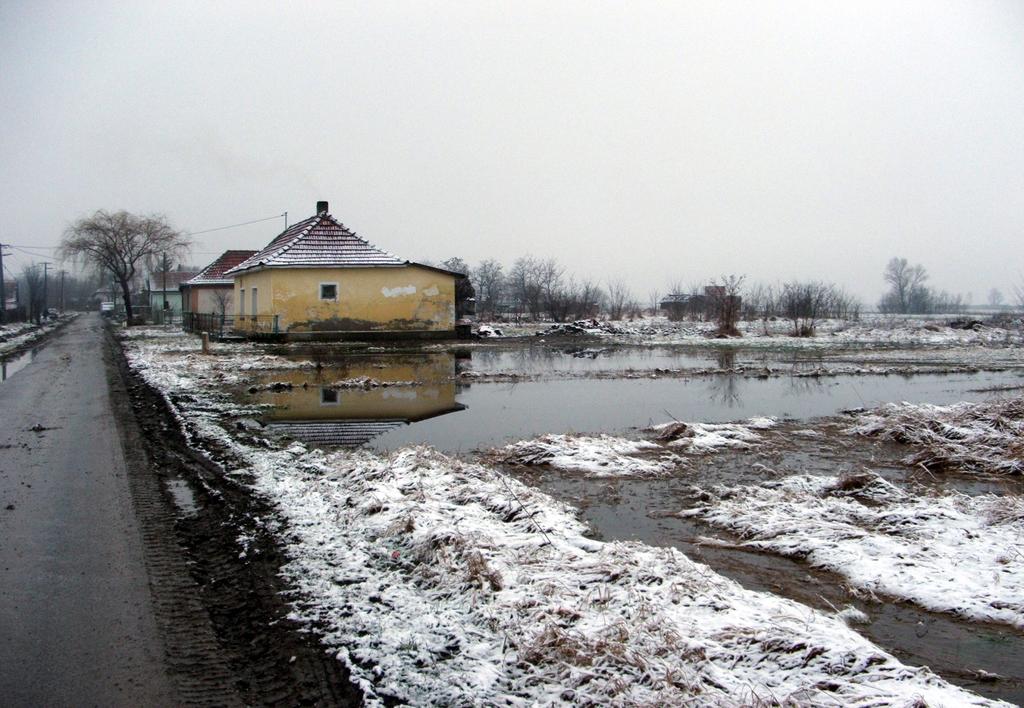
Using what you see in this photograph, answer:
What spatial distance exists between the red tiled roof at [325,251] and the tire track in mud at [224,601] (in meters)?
23.4

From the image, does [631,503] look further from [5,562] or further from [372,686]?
[5,562]

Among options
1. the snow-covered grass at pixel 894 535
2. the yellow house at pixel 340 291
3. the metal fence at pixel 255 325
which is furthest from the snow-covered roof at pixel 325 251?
the snow-covered grass at pixel 894 535

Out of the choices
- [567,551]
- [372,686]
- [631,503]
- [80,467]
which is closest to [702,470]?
[631,503]

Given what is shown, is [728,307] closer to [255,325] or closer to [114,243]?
[255,325]

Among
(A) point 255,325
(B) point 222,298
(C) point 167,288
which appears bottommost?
(A) point 255,325

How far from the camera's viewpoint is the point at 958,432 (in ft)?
29.0

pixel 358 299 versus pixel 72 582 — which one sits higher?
pixel 358 299

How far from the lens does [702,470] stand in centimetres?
781

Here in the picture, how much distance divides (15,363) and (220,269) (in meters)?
27.1

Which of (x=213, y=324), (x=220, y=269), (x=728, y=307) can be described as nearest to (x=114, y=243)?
(x=220, y=269)

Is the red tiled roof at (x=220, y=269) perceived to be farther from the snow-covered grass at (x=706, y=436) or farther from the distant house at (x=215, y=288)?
the snow-covered grass at (x=706, y=436)

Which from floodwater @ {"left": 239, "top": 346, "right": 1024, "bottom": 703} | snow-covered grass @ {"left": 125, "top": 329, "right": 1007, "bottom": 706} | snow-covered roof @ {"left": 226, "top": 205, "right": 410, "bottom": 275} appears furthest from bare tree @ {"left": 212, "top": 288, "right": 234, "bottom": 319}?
snow-covered grass @ {"left": 125, "top": 329, "right": 1007, "bottom": 706}

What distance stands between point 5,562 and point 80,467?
312cm

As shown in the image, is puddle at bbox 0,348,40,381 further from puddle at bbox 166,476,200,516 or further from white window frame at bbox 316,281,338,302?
puddle at bbox 166,476,200,516
